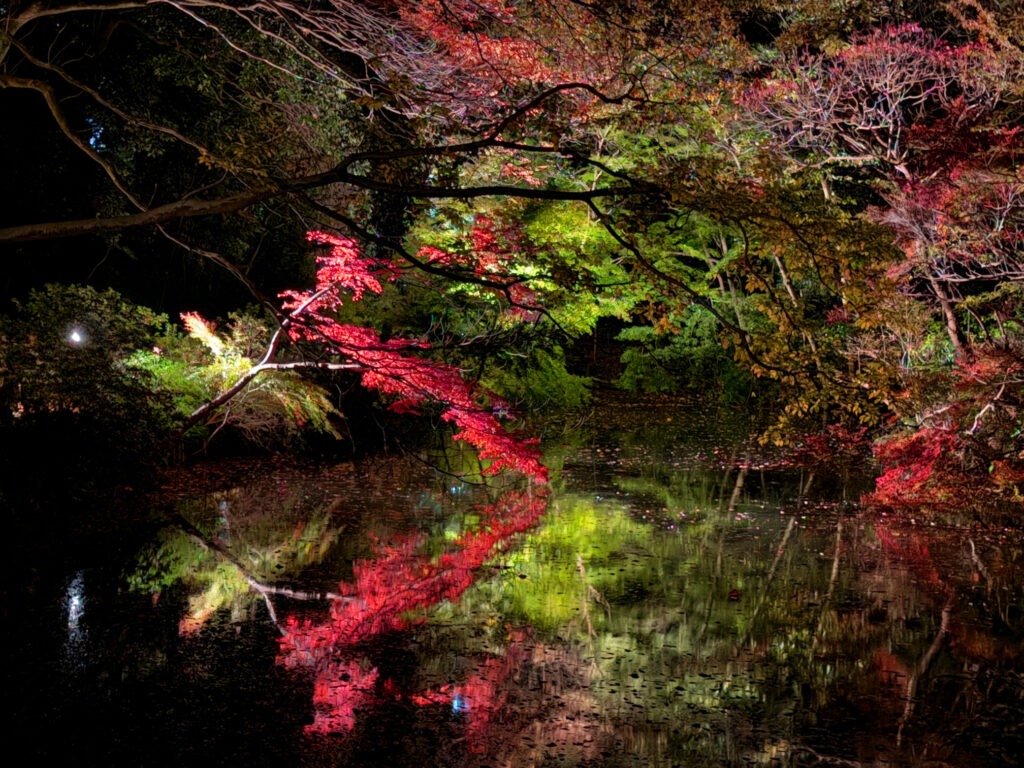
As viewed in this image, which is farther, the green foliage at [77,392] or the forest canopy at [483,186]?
the green foliage at [77,392]

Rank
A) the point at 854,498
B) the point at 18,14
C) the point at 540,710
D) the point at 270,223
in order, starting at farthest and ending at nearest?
the point at 270,223
the point at 854,498
the point at 18,14
the point at 540,710

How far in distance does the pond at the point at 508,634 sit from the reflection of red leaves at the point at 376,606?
3 cm

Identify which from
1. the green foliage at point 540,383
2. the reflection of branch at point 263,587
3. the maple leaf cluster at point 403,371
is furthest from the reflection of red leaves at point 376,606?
the green foliage at point 540,383

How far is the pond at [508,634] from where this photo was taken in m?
4.28

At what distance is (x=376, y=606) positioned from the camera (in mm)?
6418

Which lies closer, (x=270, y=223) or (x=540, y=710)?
(x=540, y=710)

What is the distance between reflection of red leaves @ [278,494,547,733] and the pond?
1.1 inches

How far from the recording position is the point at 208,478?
11.2m

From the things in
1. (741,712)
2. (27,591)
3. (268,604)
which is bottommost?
(27,591)

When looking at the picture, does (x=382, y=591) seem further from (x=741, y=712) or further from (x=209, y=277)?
(x=209, y=277)

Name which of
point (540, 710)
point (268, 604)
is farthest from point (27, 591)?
point (540, 710)

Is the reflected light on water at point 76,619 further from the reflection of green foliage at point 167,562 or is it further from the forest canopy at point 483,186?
the forest canopy at point 483,186

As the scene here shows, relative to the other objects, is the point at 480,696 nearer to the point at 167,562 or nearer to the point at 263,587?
the point at 263,587

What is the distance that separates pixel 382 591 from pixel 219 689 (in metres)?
2.08
